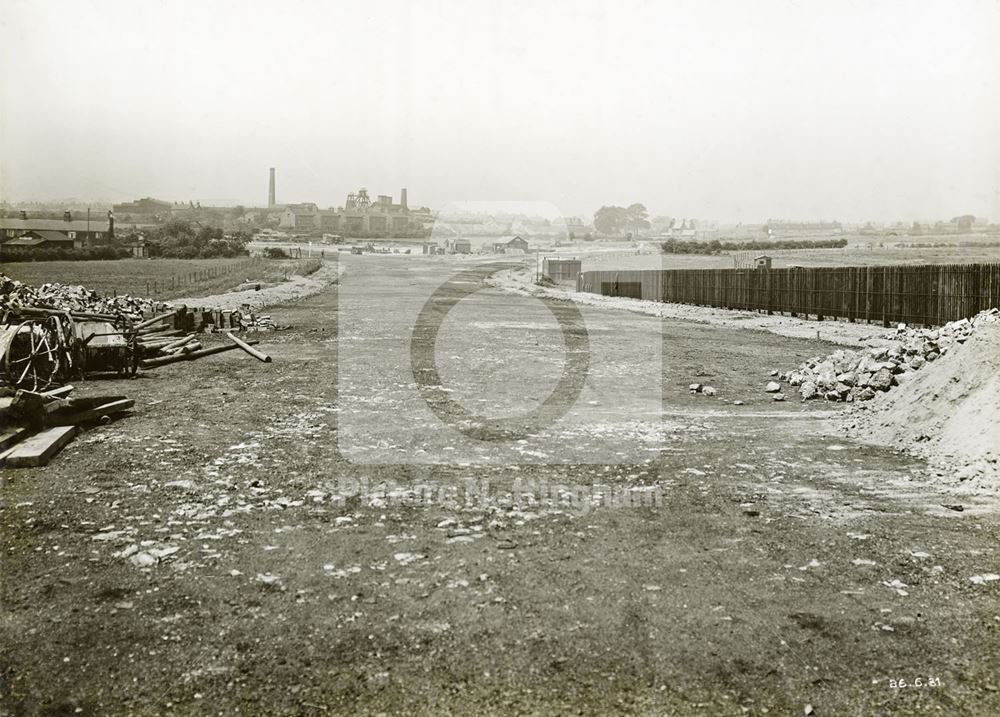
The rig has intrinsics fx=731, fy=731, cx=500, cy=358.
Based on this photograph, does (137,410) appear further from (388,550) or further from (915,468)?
(915,468)

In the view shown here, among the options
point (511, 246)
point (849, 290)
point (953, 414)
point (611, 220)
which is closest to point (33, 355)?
point (953, 414)

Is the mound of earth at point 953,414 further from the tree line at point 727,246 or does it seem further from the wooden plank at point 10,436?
the tree line at point 727,246

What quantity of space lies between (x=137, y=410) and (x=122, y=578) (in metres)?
5.56

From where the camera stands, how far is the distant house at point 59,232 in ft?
201

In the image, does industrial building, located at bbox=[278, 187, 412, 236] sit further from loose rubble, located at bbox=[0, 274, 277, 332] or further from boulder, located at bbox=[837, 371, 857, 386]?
boulder, located at bbox=[837, 371, 857, 386]

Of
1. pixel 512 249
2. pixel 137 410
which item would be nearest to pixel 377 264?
pixel 512 249

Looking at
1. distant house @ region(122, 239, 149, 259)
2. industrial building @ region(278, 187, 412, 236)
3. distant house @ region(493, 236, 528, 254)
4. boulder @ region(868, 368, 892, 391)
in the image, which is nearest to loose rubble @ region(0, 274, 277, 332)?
boulder @ region(868, 368, 892, 391)

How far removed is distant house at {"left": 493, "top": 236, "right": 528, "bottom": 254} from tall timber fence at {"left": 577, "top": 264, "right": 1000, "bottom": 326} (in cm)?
3502

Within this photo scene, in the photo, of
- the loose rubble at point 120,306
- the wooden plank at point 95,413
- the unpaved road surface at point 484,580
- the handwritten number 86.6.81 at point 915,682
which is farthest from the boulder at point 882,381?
the loose rubble at point 120,306

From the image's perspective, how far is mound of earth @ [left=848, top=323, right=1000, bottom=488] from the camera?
276 inches

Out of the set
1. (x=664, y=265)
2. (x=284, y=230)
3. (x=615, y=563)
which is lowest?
(x=615, y=563)

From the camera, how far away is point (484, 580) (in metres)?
4.49

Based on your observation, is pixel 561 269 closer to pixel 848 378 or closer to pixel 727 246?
pixel 727 246

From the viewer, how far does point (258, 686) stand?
332cm
